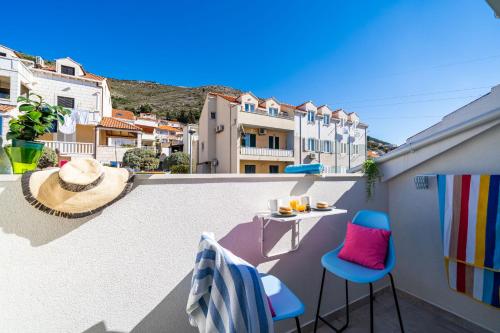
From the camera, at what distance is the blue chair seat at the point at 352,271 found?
140cm

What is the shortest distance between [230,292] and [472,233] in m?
2.47

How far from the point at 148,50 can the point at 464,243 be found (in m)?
18.0

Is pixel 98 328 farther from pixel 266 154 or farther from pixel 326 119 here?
pixel 326 119

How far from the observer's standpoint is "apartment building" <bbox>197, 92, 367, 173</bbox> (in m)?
13.1

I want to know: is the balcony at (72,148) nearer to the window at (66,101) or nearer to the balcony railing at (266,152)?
the window at (66,101)

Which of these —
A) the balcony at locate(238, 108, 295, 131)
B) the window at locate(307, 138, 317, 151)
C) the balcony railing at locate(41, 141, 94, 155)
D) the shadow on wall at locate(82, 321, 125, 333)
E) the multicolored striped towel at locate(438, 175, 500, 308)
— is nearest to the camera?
the shadow on wall at locate(82, 321, 125, 333)

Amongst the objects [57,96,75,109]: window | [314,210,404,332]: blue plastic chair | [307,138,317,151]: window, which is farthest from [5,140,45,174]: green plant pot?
[307,138,317,151]: window

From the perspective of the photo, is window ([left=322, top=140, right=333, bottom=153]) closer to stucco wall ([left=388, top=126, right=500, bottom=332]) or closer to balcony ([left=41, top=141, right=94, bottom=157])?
stucco wall ([left=388, top=126, right=500, bottom=332])

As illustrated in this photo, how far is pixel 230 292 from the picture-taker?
788 mm

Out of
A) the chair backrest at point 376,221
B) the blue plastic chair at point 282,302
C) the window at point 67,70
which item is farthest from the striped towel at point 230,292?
the window at point 67,70

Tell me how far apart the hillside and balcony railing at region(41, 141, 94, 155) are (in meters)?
25.9

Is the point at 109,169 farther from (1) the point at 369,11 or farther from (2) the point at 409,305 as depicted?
(1) the point at 369,11

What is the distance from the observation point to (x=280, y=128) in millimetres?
14047

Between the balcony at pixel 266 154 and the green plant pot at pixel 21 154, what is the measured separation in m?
11.9
